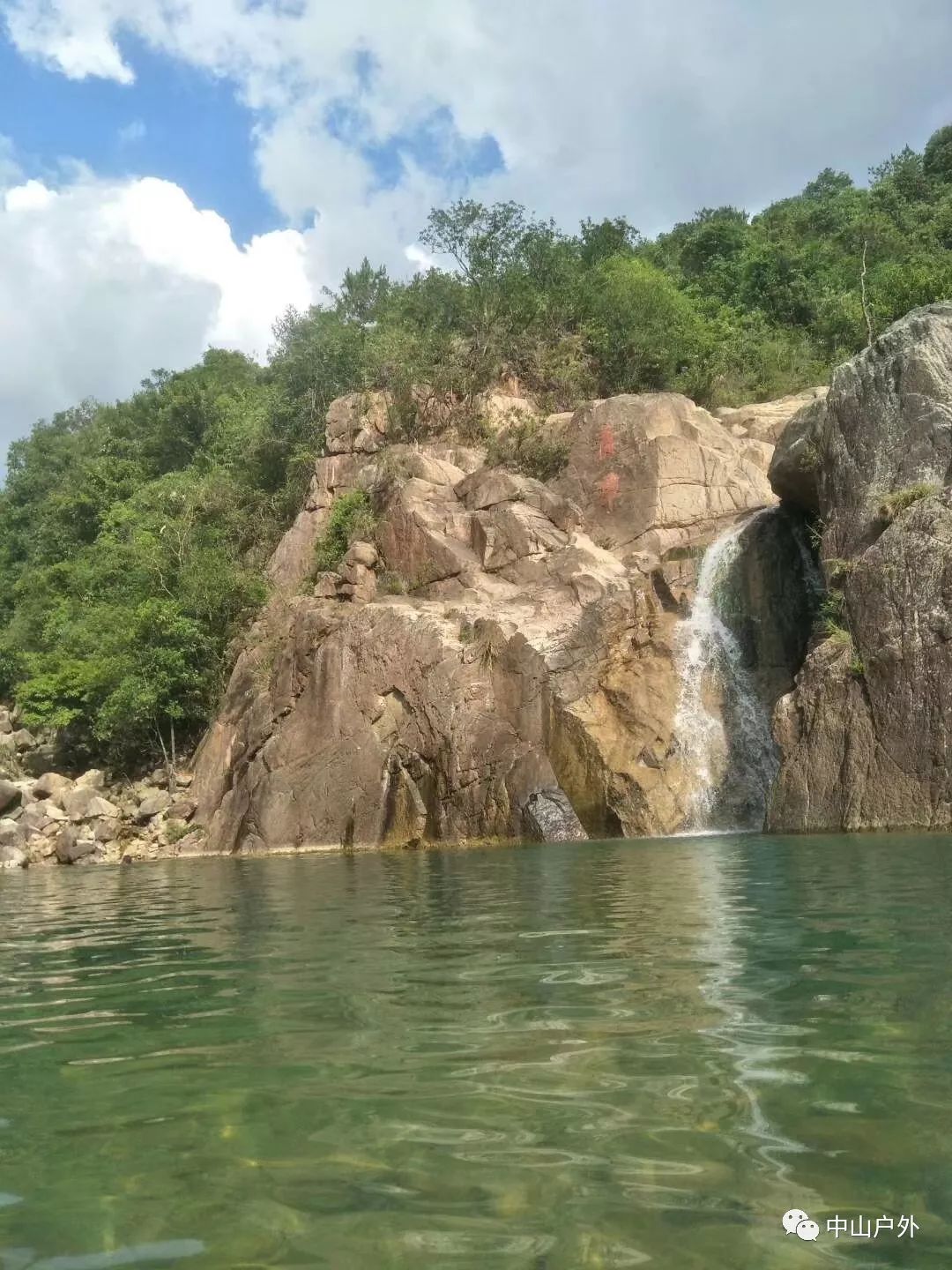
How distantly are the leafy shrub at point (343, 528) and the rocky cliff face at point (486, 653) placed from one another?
44 centimetres

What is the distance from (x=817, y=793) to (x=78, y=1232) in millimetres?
18109

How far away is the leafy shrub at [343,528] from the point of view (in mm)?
33312

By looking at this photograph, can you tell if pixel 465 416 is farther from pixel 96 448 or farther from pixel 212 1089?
pixel 212 1089

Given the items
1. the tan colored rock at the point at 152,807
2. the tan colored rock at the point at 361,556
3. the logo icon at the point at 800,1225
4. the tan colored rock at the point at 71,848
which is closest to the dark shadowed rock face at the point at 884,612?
the tan colored rock at the point at 361,556

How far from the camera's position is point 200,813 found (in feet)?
99.5

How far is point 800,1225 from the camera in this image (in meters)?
2.91

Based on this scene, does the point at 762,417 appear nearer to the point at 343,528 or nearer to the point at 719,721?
the point at 343,528

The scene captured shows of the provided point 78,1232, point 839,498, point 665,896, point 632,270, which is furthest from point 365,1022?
point 632,270

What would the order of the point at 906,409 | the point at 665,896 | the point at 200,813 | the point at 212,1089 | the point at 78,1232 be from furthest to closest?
the point at 200,813, the point at 906,409, the point at 665,896, the point at 212,1089, the point at 78,1232

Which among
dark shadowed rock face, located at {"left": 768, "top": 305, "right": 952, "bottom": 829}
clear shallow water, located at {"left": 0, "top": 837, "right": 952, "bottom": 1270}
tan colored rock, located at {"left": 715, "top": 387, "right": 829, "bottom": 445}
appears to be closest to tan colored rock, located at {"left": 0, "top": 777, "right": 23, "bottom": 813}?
dark shadowed rock face, located at {"left": 768, "top": 305, "right": 952, "bottom": 829}

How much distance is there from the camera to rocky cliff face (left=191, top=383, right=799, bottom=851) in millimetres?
24312

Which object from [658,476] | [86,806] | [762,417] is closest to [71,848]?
[86,806]

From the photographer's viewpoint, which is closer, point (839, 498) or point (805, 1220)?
point (805, 1220)

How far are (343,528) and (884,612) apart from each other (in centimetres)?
1867
